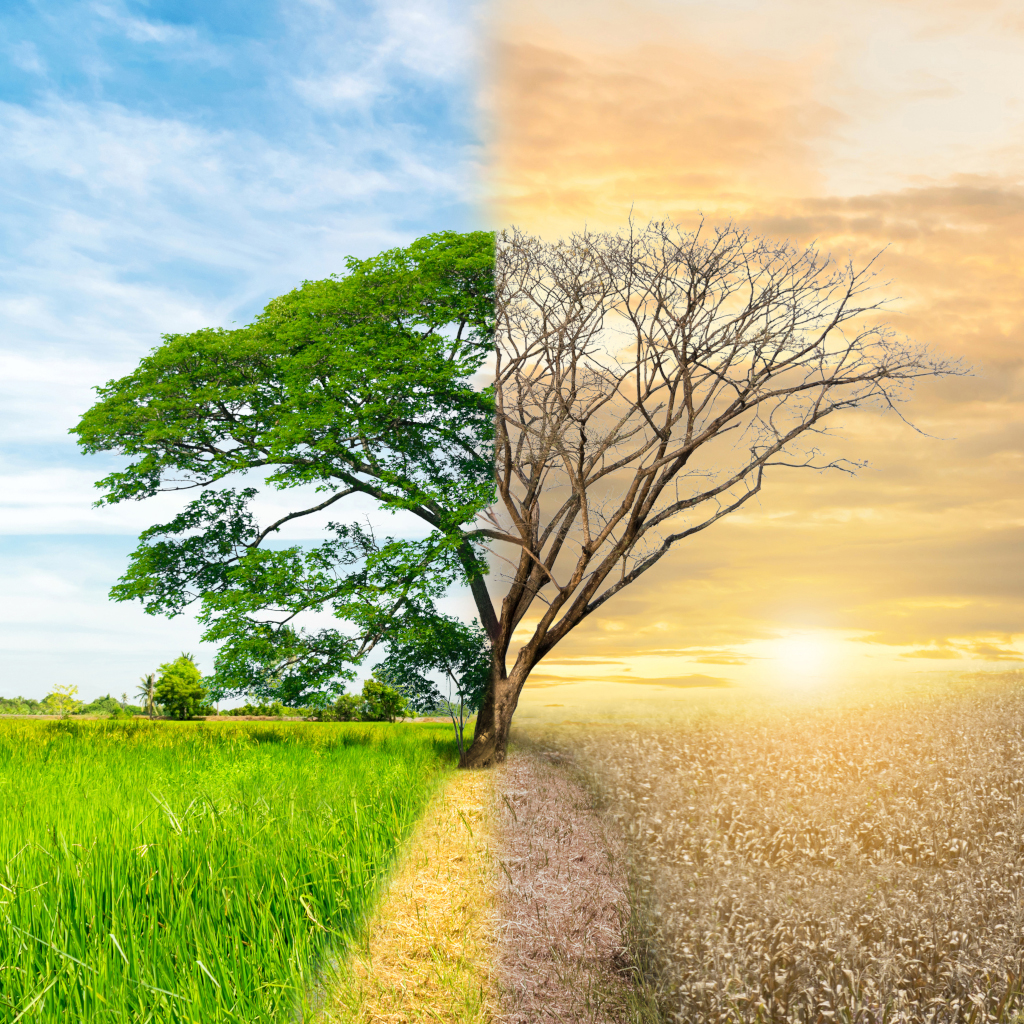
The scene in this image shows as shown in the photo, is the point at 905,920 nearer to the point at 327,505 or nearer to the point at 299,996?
the point at 299,996

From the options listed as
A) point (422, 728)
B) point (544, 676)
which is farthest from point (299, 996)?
point (422, 728)

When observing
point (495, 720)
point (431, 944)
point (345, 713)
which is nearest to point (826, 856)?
point (431, 944)

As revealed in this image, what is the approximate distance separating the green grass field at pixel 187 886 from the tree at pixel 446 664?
1.59m

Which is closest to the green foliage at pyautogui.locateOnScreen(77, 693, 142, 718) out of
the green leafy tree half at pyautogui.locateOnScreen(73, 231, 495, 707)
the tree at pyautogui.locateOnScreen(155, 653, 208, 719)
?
the tree at pyautogui.locateOnScreen(155, 653, 208, 719)

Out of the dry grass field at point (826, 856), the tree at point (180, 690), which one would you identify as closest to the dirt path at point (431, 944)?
the dry grass field at point (826, 856)

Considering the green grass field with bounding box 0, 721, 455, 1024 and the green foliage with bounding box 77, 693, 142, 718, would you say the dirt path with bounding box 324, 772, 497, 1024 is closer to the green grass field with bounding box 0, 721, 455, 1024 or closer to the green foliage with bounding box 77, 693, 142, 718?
the green grass field with bounding box 0, 721, 455, 1024

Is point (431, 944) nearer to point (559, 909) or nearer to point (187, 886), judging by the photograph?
point (559, 909)

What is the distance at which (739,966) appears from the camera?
16.1 ft

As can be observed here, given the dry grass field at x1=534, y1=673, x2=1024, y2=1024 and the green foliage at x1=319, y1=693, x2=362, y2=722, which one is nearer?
the dry grass field at x1=534, y1=673, x2=1024, y2=1024

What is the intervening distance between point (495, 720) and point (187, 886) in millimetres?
5056

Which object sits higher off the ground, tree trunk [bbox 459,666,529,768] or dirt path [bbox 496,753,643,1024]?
tree trunk [bbox 459,666,529,768]

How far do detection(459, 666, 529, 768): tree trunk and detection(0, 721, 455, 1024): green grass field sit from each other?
2.93 ft

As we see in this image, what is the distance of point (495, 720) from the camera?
927cm

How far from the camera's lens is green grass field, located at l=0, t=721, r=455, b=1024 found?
11.6 ft
